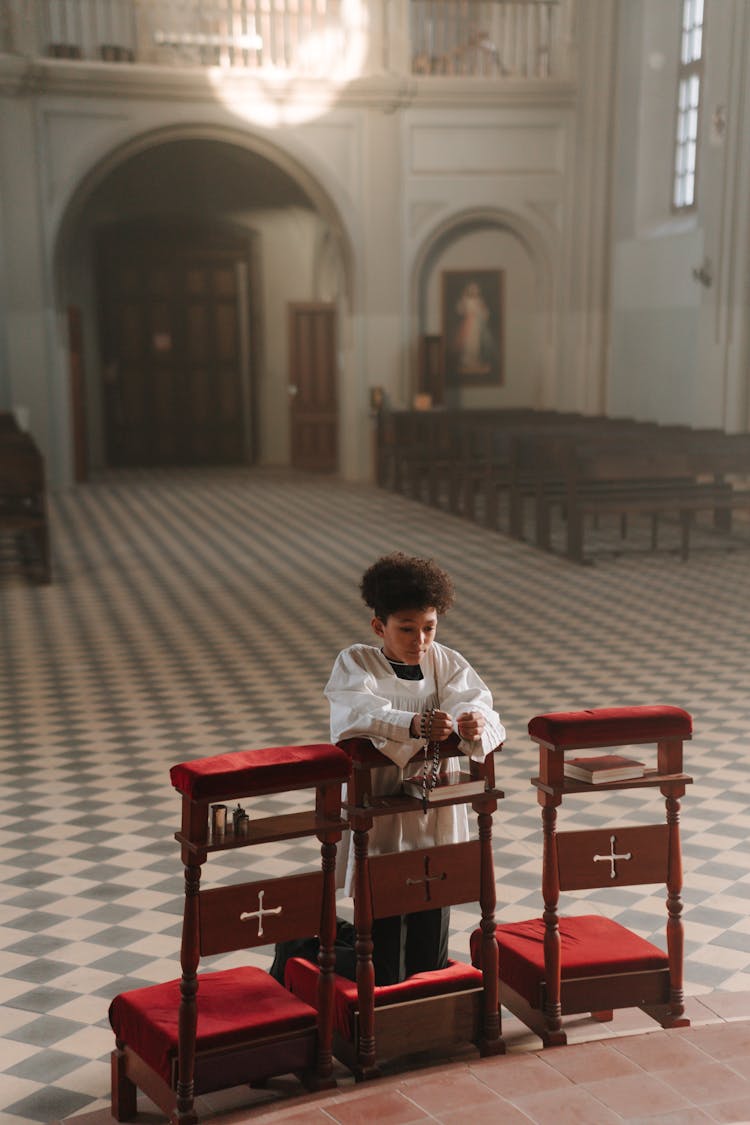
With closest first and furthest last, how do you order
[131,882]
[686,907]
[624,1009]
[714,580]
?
A: [624,1009] < [686,907] < [131,882] < [714,580]

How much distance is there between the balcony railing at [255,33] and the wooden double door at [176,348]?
13.0 feet

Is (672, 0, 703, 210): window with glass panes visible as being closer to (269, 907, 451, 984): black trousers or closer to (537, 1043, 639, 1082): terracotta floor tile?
(269, 907, 451, 984): black trousers

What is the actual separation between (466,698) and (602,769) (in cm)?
39

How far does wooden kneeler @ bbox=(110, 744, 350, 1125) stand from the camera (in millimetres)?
3029

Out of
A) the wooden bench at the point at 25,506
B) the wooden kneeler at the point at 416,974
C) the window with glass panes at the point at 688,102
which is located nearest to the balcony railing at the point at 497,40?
the window with glass panes at the point at 688,102

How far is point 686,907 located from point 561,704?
8.97 ft

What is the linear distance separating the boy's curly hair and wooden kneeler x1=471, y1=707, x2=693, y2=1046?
1.36ft

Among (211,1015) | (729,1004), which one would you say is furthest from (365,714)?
(729,1004)

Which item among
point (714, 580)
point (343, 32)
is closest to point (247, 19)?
point (343, 32)

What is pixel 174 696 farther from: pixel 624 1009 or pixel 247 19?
pixel 247 19

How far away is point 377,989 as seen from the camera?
3379 millimetres

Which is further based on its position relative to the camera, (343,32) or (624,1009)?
(343,32)

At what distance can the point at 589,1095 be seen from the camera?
3064 mm

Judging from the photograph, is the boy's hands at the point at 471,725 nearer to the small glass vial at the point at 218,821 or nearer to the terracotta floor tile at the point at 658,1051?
the small glass vial at the point at 218,821
